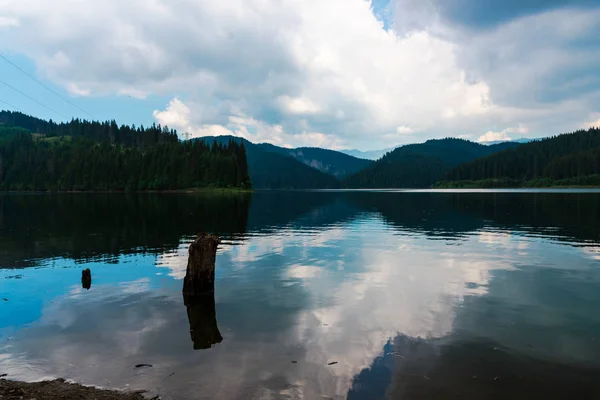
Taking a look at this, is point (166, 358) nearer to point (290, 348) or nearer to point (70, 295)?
point (290, 348)

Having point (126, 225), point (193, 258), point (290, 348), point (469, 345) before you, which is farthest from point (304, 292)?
point (126, 225)

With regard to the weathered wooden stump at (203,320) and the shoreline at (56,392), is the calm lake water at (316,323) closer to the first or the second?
the weathered wooden stump at (203,320)

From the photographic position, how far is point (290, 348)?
15617 millimetres

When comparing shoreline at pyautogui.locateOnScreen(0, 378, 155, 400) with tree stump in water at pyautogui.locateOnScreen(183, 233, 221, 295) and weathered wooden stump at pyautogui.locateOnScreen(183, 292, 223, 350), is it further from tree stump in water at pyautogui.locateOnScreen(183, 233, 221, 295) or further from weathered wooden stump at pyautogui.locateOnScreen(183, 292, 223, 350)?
tree stump in water at pyautogui.locateOnScreen(183, 233, 221, 295)

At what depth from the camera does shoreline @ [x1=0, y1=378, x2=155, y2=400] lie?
452 inches

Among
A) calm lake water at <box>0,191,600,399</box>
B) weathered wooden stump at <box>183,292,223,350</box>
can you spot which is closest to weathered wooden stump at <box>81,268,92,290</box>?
calm lake water at <box>0,191,600,399</box>

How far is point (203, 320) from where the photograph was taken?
18.9 meters

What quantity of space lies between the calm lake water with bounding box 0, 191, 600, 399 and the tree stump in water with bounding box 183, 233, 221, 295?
3.29 ft

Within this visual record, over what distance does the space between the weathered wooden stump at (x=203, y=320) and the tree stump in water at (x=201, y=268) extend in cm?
47

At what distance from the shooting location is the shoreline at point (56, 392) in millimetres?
11477

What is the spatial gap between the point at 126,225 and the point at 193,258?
139 ft

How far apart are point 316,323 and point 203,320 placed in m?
5.46

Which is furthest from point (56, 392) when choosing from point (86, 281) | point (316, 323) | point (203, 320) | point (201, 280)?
point (86, 281)

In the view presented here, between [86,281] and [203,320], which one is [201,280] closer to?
[203,320]
